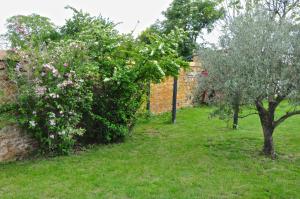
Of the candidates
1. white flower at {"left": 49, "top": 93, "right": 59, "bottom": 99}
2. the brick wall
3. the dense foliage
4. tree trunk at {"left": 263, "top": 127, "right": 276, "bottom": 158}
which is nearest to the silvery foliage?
tree trunk at {"left": 263, "top": 127, "right": 276, "bottom": 158}

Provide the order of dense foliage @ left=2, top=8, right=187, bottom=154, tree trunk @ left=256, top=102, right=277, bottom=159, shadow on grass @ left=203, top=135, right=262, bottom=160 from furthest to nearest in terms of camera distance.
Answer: shadow on grass @ left=203, top=135, right=262, bottom=160 → tree trunk @ left=256, top=102, right=277, bottom=159 → dense foliage @ left=2, top=8, right=187, bottom=154

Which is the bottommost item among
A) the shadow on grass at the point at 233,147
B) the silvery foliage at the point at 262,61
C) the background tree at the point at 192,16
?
the shadow on grass at the point at 233,147

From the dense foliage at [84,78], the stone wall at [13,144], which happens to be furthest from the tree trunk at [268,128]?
the stone wall at [13,144]

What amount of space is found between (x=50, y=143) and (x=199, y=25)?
12822 mm

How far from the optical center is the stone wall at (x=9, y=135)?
18.8 feet

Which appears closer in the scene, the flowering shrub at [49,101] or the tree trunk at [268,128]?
the flowering shrub at [49,101]

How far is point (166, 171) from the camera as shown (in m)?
5.52

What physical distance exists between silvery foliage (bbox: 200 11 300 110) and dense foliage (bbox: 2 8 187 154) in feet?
4.97

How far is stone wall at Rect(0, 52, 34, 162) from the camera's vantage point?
573 cm

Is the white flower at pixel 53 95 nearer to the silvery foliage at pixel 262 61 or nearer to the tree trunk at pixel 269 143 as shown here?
the silvery foliage at pixel 262 61

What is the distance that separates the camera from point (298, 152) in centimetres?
695

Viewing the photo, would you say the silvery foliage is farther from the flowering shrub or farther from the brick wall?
the brick wall

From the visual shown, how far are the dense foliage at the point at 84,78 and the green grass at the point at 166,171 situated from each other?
532 mm

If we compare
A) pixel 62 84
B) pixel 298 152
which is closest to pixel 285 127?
pixel 298 152
